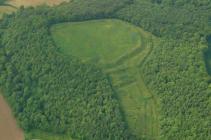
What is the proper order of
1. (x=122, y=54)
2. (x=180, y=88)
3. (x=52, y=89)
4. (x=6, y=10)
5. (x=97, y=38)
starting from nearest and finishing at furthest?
(x=180, y=88), (x=52, y=89), (x=122, y=54), (x=97, y=38), (x=6, y=10)

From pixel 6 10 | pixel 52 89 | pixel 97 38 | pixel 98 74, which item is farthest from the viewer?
pixel 6 10

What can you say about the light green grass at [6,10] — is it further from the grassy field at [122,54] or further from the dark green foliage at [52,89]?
the grassy field at [122,54]

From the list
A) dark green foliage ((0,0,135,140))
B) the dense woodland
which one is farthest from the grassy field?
dark green foliage ((0,0,135,140))

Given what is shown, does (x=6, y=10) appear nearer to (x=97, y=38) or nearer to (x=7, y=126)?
(x=97, y=38)

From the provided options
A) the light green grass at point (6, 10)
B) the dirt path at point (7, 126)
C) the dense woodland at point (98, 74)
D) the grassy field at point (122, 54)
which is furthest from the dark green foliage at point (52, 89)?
the light green grass at point (6, 10)

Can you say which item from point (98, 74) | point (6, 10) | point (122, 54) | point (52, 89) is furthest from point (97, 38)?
point (6, 10)

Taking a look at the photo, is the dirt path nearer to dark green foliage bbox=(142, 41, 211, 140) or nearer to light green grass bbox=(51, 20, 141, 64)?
light green grass bbox=(51, 20, 141, 64)

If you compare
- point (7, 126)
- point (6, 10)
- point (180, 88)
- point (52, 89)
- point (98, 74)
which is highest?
point (6, 10)
